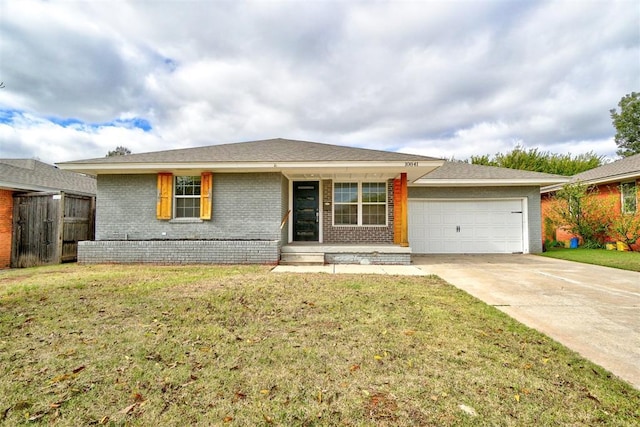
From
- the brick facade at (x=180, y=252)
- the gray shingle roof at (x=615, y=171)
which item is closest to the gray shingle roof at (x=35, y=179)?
the brick facade at (x=180, y=252)

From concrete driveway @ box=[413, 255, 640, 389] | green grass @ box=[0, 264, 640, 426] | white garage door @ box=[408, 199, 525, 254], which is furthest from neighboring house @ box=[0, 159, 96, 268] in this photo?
white garage door @ box=[408, 199, 525, 254]

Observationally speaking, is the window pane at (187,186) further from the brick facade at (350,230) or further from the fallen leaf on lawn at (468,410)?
the fallen leaf on lawn at (468,410)

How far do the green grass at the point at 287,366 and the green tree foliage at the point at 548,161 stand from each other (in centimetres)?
2580

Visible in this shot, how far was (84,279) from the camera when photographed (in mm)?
5930

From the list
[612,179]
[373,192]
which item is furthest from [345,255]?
[612,179]

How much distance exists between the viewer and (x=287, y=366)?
8.13 feet

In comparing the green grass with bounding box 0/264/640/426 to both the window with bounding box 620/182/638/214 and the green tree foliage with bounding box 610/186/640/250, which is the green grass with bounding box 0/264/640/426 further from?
the window with bounding box 620/182/638/214

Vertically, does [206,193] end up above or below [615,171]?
below

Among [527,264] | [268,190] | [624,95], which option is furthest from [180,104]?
[624,95]

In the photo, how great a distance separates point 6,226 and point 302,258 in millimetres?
8938

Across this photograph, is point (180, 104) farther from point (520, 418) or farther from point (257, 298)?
point (520, 418)

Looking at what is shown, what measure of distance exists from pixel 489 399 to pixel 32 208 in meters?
12.1

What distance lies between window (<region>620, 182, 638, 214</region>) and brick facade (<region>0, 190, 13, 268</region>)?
2158cm

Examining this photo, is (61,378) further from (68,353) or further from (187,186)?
(187,186)
